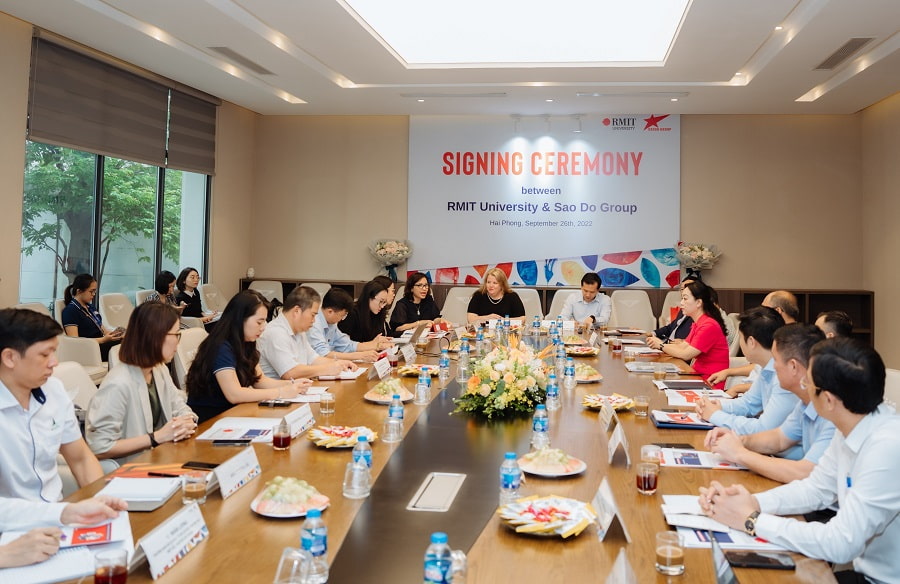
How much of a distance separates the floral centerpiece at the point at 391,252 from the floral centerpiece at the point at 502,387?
266 inches

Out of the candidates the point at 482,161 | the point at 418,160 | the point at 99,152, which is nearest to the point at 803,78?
the point at 482,161

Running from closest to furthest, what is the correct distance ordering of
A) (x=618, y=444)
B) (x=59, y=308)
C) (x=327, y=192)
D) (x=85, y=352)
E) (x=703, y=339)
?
(x=618, y=444) → (x=703, y=339) → (x=85, y=352) → (x=59, y=308) → (x=327, y=192)

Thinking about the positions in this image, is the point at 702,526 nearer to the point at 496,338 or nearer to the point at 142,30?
the point at 496,338

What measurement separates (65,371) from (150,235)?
586cm

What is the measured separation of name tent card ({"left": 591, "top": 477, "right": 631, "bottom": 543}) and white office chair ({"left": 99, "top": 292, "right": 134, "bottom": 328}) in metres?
6.38

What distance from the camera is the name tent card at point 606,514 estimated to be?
6.44 feet

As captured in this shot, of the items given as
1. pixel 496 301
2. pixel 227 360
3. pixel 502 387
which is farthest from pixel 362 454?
pixel 496 301

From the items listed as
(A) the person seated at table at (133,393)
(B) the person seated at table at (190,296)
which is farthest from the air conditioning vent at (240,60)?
(A) the person seated at table at (133,393)

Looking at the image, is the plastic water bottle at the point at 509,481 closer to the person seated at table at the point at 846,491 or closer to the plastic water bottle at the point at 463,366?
the person seated at table at the point at 846,491

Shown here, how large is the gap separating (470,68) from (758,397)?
511 centimetres

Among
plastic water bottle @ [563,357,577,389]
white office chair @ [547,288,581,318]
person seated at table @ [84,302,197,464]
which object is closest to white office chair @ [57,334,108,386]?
person seated at table @ [84,302,197,464]

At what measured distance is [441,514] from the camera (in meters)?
2.23

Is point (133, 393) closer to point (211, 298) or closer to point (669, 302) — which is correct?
point (211, 298)

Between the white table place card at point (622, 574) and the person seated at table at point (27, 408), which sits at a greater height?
the person seated at table at point (27, 408)
